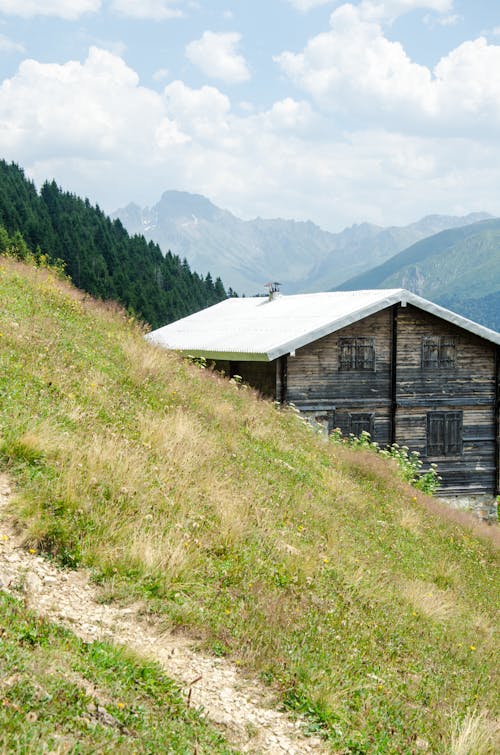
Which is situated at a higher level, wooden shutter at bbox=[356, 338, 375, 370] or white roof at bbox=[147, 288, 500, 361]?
white roof at bbox=[147, 288, 500, 361]

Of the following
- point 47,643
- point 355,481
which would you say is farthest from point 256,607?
point 355,481

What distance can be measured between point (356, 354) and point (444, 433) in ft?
15.2

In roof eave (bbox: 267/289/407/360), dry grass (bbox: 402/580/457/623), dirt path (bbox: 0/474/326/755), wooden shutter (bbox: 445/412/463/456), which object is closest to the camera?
dirt path (bbox: 0/474/326/755)

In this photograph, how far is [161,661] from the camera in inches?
209

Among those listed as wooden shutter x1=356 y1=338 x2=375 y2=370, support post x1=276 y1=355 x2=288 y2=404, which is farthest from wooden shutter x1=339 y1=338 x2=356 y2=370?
support post x1=276 y1=355 x2=288 y2=404

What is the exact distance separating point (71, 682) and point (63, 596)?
1.25 meters

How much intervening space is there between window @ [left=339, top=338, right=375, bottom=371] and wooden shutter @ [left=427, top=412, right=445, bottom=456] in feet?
10.2

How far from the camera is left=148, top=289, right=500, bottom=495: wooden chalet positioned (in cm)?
2416

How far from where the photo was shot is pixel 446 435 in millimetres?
25953

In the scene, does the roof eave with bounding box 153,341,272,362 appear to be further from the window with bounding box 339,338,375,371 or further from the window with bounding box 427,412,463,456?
the window with bounding box 427,412,463,456

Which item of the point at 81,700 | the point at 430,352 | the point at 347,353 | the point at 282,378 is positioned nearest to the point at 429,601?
the point at 81,700

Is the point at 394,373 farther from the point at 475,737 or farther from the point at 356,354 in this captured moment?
the point at 475,737

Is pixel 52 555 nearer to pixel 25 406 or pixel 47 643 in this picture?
pixel 47 643

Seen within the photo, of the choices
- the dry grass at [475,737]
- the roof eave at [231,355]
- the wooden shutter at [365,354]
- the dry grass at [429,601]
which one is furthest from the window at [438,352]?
the dry grass at [475,737]
